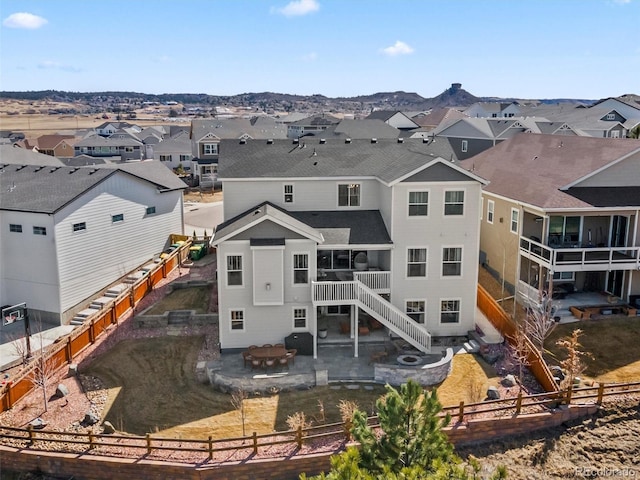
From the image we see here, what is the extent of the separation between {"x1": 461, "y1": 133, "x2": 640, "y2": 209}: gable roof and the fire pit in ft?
31.8

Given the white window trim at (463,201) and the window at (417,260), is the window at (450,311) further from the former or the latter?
the white window trim at (463,201)

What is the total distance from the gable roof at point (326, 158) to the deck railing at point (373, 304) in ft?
16.5

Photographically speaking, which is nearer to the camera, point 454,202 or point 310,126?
point 454,202

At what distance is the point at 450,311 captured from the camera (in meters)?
24.4

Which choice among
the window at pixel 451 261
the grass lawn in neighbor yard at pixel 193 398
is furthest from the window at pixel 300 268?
the window at pixel 451 261

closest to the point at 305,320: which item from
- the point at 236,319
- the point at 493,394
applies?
the point at 236,319

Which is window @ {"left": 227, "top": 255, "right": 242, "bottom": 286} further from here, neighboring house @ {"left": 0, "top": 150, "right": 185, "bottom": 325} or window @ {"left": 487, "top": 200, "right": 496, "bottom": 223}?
window @ {"left": 487, "top": 200, "right": 496, "bottom": 223}

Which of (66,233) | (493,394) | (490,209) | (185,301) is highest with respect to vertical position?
(490,209)

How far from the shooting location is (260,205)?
2559 centimetres

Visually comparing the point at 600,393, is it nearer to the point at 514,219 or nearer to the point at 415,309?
the point at 415,309

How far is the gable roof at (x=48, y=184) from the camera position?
28.2 metres

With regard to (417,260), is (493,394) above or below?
below

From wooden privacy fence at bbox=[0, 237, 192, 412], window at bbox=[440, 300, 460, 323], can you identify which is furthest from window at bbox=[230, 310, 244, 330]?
window at bbox=[440, 300, 460, 323]

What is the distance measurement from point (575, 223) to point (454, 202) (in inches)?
312
